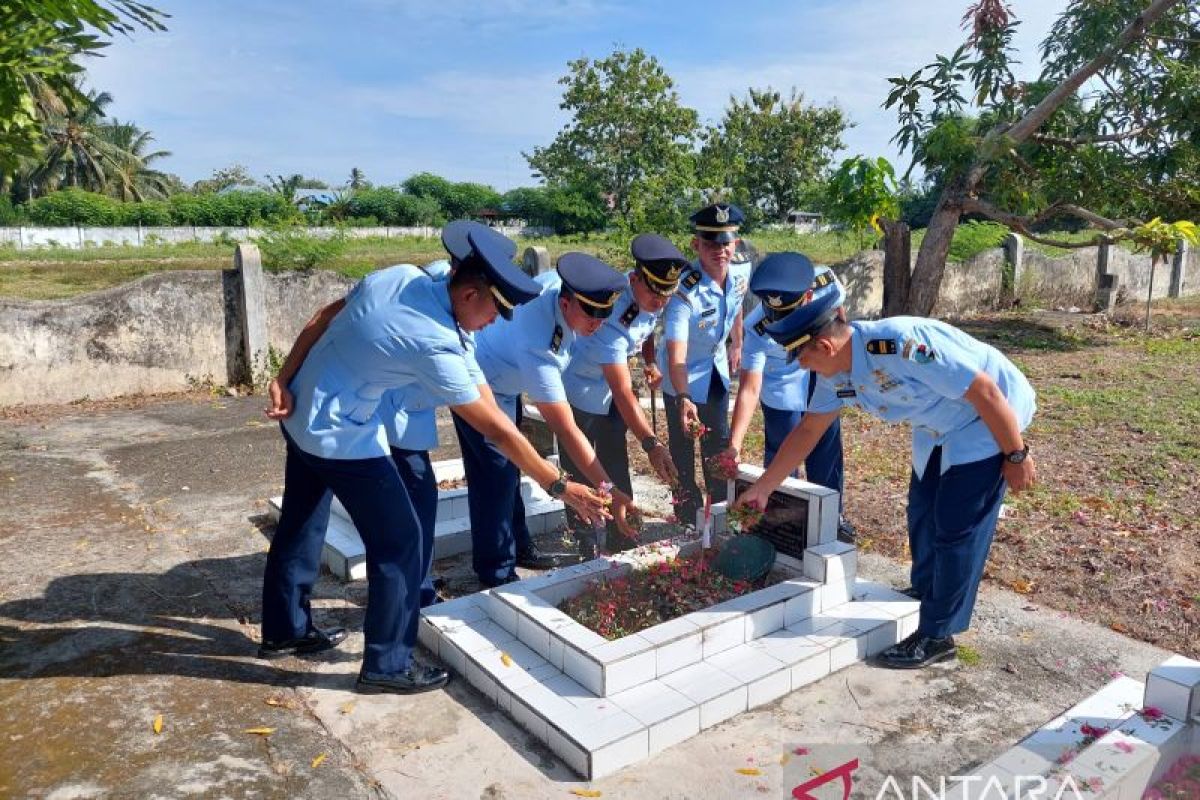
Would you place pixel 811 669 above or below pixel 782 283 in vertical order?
below

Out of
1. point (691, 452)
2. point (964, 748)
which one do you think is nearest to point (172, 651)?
point (691, 452)

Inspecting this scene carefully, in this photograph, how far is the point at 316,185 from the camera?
2746 inches

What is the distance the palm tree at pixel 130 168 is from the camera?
49812 mm

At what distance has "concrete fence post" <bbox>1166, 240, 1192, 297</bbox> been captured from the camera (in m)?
18.8

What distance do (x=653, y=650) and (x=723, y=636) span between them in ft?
1.24

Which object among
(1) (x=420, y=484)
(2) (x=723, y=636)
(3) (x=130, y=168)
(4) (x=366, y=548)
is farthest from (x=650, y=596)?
(3) (x=130, y=168)

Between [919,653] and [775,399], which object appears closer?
[919,653]

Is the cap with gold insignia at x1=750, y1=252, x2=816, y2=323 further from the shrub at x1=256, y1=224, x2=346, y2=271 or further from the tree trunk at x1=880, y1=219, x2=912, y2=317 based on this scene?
the tree trunk at x1=880, y1=219, x2=912, y2=317

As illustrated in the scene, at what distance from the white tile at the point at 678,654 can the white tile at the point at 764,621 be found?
0.89 feet

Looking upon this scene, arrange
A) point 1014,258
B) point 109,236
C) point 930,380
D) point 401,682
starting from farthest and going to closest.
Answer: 1. point 109,236
2. point 1014,258
3. point 401,682
4. point 930,380

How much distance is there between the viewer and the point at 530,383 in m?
4.01

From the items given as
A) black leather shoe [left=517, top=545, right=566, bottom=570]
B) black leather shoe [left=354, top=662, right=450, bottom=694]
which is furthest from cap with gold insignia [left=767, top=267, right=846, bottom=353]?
black leather shoe [left=517, top=545, right=566, bottom=570]

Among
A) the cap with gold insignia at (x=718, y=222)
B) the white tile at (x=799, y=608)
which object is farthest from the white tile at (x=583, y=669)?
the cap with gold insignia at (x=718, y=222)

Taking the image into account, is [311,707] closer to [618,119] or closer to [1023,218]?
[1023,218]
